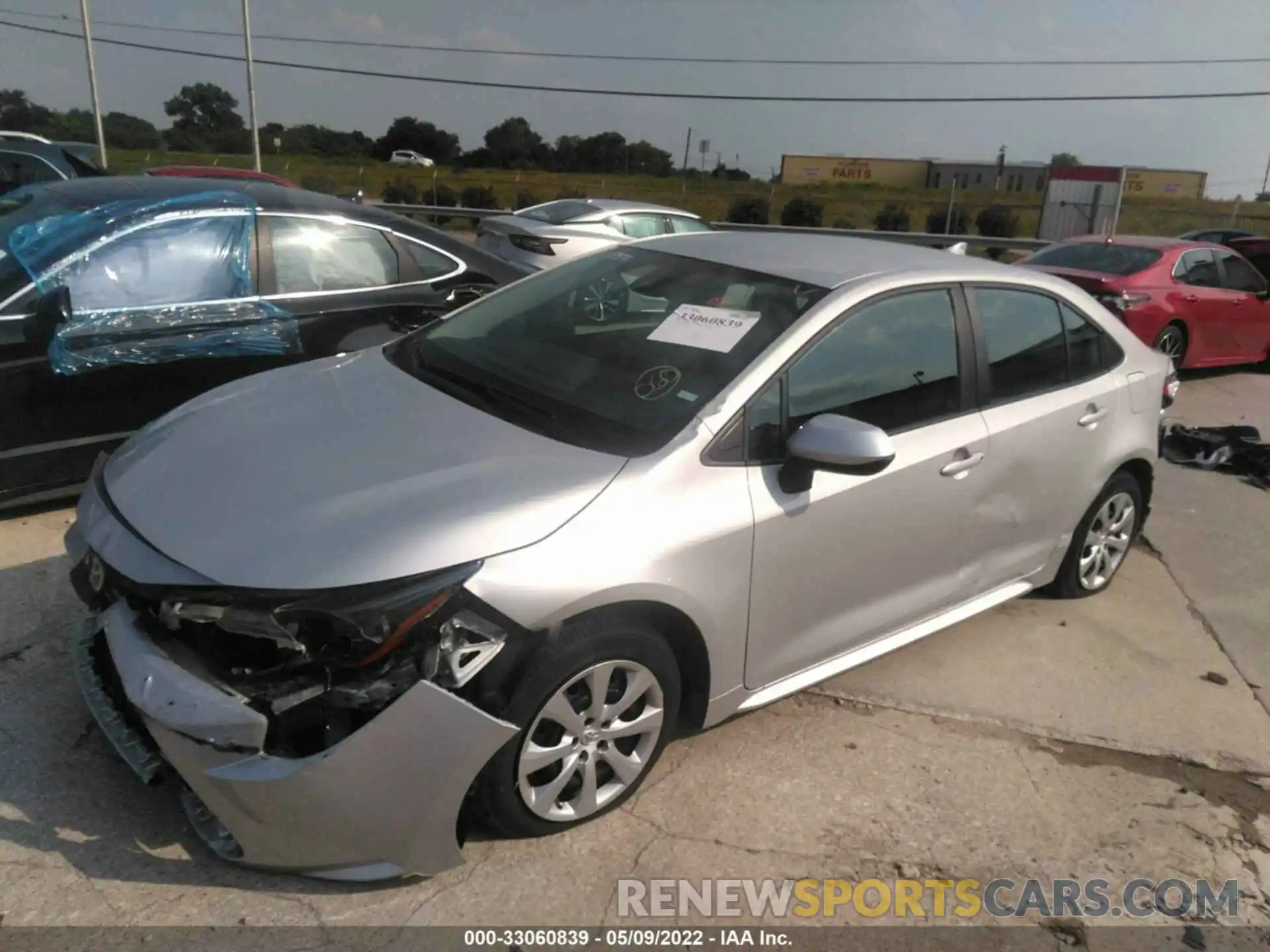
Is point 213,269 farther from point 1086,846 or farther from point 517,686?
point 1086,846

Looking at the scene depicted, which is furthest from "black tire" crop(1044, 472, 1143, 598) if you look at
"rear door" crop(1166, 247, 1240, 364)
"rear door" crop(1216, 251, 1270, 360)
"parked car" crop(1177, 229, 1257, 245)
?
"parked car" crop(1177, 229, 1257, 245)

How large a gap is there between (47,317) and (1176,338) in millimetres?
9565

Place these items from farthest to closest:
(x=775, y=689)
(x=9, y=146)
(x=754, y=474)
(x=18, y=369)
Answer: (x=9, y=146) < (x=18, y=369) < (x=775, y=689) < (x=754, y=474)

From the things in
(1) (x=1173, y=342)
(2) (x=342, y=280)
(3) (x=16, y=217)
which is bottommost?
(1) (x=1173, y=342)

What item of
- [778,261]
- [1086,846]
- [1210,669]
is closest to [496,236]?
[778,261]

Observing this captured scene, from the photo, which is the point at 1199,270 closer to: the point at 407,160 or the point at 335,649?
the point at 335,649

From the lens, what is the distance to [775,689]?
10.8ft

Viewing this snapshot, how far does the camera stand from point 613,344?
3404 millimetres

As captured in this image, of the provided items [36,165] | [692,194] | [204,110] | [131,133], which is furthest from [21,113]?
[36,165]

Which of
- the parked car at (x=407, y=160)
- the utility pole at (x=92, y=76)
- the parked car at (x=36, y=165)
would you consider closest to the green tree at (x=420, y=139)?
the parked car at (x=407, y=160)

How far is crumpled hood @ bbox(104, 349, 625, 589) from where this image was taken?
2.46 m

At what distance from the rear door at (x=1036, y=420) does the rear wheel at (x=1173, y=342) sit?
19.5 feet

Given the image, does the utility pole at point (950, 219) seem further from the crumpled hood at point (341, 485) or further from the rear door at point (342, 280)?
the crumpled hood at point (341, 485)

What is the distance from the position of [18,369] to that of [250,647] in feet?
8.68
